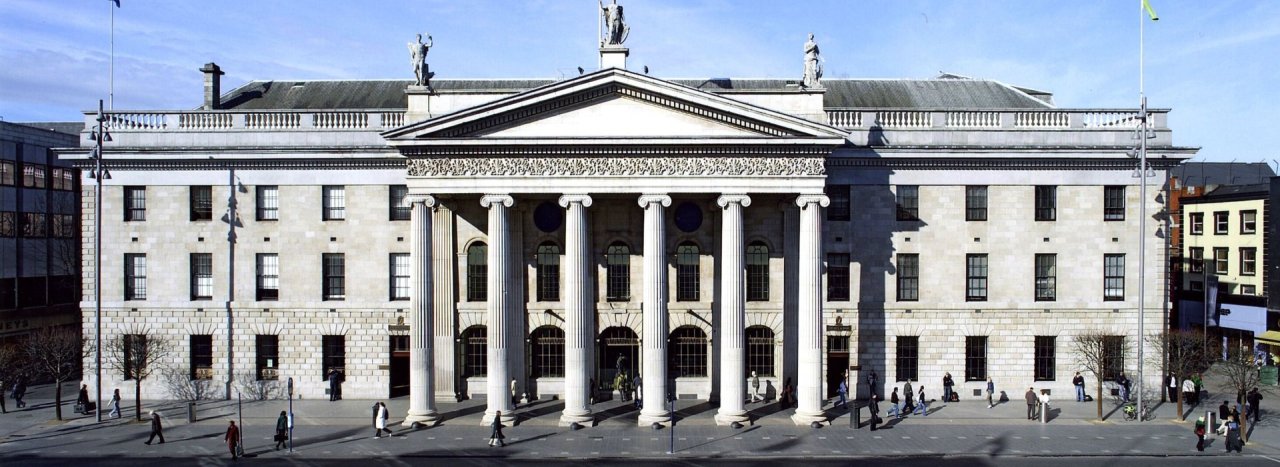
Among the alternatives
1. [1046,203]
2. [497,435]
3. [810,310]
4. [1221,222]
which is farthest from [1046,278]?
[497,435]

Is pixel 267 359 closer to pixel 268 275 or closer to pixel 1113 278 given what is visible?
pixel 268 275

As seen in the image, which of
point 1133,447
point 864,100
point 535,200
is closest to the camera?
point 1133,447

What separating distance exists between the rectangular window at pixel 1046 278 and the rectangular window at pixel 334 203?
31221 millimetres

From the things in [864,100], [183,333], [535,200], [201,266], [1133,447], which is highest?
[864,100]

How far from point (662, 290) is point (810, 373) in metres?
6.73

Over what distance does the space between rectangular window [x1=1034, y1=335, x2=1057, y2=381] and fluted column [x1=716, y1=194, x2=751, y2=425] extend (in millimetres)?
14423

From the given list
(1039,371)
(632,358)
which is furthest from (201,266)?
(1039,371)

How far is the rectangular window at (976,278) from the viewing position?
38656 mm

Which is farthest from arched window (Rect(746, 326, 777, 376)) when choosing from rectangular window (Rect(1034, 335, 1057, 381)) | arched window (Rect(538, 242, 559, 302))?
rectangular window (Rect(1034, 335, 1057, 381))

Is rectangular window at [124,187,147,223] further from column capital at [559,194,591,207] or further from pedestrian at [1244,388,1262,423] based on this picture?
pedestrian at [1244,388,1262,423]

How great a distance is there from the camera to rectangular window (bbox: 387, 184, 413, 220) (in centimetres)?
3881

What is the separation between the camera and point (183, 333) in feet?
129

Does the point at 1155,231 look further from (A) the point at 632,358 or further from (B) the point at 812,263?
(A) the point at 632,358

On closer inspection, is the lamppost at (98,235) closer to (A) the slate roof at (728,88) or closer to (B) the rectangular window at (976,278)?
(A) the slate roof at (728,88)
